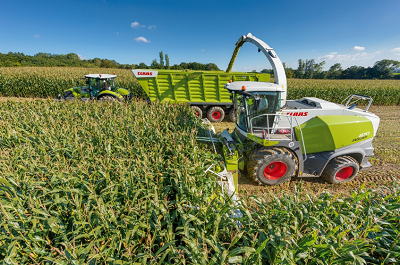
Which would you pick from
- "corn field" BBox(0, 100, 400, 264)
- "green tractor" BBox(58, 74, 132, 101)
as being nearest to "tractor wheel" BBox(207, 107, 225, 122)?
"green tractor" BBox(58, 74, 132, 101)

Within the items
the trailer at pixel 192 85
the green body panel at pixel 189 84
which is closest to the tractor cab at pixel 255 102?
the trailer at pixel 192 85

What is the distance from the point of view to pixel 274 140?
369 centimetres

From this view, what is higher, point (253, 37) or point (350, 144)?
point (253, 37)

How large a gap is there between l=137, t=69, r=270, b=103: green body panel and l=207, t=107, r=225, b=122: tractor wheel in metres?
0.56

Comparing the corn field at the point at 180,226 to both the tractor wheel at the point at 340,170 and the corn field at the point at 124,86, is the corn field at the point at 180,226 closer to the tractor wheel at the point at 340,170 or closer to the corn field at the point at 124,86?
the tractor wheel at the point at 340,170

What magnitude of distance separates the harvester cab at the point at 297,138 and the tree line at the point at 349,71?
35.9 meters

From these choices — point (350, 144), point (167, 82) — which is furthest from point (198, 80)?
point (350, 144)

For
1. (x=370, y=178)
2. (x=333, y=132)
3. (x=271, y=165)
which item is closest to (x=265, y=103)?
(x=271, y=165)

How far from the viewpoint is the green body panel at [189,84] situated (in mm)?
7852

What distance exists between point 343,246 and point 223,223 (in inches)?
40.8

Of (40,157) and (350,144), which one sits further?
(350,144)

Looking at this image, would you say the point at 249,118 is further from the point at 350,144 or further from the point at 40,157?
the point at 40,157

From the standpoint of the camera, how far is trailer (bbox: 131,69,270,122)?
25.6 ft

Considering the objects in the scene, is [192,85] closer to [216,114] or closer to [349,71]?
[216,114]
